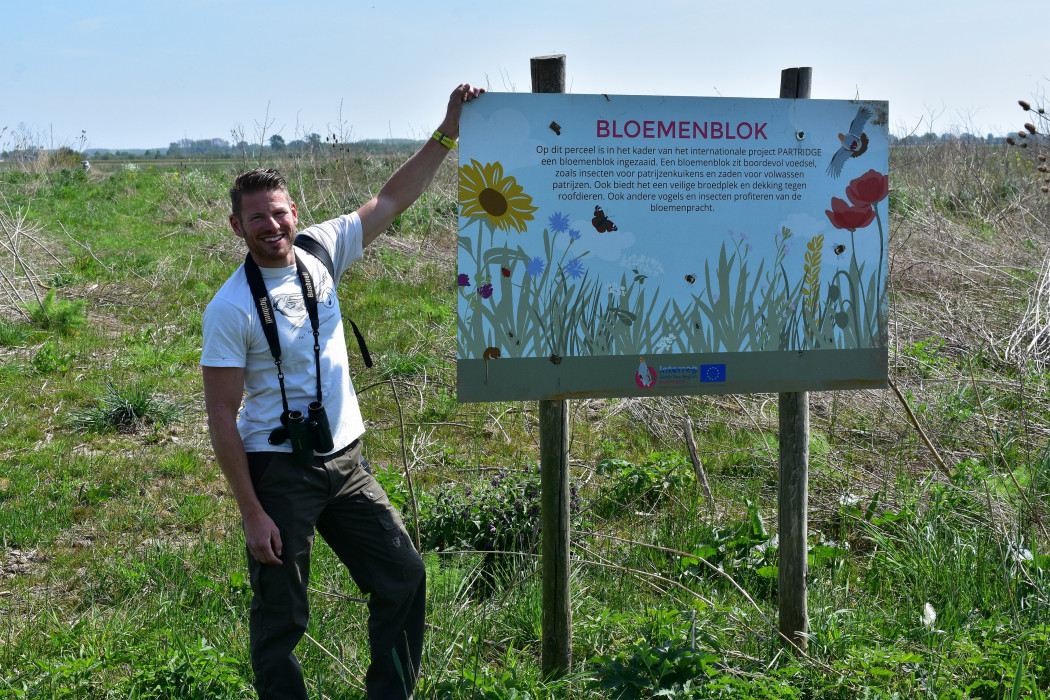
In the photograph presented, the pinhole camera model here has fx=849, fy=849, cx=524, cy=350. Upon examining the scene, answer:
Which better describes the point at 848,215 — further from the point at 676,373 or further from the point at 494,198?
the point at 494,198

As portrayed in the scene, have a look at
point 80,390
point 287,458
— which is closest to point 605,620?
point 287,458

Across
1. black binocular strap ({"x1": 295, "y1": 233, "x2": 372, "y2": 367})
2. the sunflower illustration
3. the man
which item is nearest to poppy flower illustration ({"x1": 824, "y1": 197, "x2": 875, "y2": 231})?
the sunflower illustration

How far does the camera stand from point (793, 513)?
319 centimetres

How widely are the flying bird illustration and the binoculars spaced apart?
1955 millimetres

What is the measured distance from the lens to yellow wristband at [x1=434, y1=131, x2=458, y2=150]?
3046 mm

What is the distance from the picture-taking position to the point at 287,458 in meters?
2.78

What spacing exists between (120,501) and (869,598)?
4.18 meters

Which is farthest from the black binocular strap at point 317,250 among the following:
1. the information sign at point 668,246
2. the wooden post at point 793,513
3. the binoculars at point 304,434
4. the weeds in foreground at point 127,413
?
the weeds in foreground at point 127,413

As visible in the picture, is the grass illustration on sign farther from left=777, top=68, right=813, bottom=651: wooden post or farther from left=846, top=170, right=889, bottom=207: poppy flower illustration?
left=777, top=68, right=813, bottom=651: wooden post

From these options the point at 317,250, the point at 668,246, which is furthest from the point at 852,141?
the point at 317,250

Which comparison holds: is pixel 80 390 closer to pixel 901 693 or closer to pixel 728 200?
pixel 728 200

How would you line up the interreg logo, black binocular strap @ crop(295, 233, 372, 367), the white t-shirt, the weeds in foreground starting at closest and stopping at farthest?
the white t-shirt < the interreg logo < black binocular strap @ crop(295, 233, 372, 367) < the weeds in foreground

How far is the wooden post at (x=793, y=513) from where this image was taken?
3158 millimetres

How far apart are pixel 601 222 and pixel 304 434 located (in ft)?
3.95
